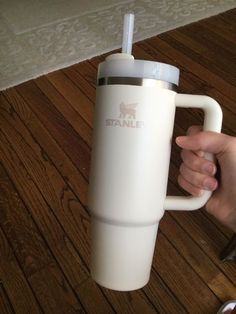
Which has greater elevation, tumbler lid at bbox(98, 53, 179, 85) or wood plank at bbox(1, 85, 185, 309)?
tumbler lid at bbox(98, 53, 179, 85)

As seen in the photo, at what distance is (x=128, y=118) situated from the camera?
50 cm

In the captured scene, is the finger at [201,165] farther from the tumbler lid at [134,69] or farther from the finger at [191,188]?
the tumbler lid at [134,69]

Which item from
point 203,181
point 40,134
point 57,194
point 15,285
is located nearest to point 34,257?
point 15,285

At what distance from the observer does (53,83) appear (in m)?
1.47

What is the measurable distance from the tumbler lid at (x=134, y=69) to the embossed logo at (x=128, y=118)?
0.14 feet

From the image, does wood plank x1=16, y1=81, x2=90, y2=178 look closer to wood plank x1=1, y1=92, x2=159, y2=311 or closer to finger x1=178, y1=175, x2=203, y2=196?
wood plank x1=1, y1=92, x2=159, y2=311

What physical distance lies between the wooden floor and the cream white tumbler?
39 cm

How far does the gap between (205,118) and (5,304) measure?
2.26 feet

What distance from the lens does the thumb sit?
56cm

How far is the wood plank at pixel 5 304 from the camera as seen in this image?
0.89m

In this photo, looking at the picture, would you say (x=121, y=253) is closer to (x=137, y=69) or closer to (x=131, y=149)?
(x=131, y=149)

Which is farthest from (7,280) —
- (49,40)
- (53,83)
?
(49,40)

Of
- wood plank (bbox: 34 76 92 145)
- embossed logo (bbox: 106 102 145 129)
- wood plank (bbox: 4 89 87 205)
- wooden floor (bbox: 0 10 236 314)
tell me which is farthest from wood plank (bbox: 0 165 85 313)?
embossed logo (bbox: 106 102 145 129)

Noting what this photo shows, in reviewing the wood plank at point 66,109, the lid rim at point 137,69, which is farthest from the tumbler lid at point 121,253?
the wood plank at point 66,109
